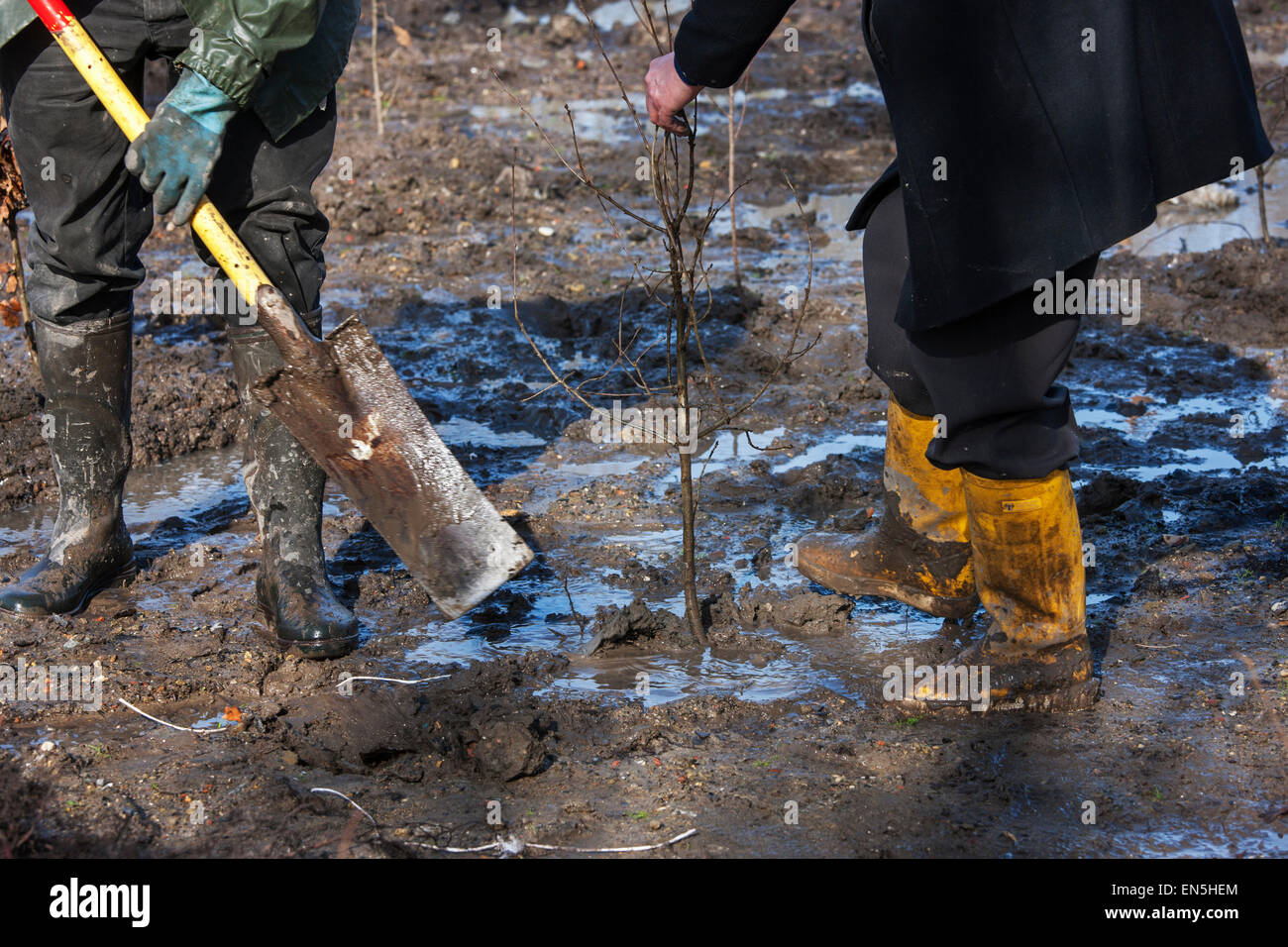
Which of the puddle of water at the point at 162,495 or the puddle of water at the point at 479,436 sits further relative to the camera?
the puddle of water at the point at 479,436

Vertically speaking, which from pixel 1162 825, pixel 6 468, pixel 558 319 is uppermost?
pixel 558 319

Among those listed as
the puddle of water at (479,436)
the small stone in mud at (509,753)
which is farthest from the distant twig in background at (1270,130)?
the small stone in mud at (509,753)

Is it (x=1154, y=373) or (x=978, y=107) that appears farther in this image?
(x=1154, y=373)

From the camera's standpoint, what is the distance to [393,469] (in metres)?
3.05

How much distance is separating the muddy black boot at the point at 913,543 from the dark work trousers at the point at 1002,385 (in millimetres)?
459

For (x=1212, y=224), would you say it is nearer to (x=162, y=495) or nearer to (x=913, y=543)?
(x=913, y=543)

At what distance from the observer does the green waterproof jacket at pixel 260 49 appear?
282cm

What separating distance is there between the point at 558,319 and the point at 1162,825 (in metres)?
4.02

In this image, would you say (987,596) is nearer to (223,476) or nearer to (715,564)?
(715,564)

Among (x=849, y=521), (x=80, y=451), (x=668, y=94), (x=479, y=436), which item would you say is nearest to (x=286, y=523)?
(x=80, y=451)

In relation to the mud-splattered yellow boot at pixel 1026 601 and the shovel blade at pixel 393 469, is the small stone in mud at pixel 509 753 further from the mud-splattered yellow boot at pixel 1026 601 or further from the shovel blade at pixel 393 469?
the mud-splattered yellow boot at pixel 1026 601

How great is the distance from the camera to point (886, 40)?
2461 millimetres

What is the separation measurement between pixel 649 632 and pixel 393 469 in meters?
0.80

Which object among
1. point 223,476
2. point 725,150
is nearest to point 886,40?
point 223,476
